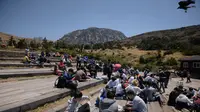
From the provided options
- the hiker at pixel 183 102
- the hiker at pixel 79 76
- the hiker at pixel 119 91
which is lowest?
the hiker at pixel 183 102

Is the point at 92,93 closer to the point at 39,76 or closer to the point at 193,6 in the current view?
the point at 39,76

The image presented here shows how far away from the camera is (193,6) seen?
9297 millimetres

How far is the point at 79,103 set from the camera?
5.43 metres

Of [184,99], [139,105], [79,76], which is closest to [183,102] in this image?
[184,99]

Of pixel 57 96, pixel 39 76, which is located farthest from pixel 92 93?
pixel 39 76

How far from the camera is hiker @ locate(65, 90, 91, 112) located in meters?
5.11

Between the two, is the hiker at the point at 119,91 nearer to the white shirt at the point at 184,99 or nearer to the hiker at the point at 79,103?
the white shirt at the point at 184,99

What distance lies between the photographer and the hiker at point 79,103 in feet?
16.8

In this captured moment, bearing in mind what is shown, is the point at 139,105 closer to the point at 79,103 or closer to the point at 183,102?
the point at 79,103

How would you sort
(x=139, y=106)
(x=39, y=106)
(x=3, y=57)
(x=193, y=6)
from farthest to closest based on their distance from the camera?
(x=3, y=57), (x=193, y=6), (x=39, y=106), (x=139, y=106)

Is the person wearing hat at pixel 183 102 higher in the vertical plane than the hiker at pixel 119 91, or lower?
lower

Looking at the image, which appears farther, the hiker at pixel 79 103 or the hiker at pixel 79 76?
the hiker at pixel 79 76

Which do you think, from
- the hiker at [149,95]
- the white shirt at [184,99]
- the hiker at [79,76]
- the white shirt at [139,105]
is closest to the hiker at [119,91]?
the hiker at [149,95]

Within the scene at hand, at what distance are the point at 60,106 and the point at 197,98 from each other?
653cm
